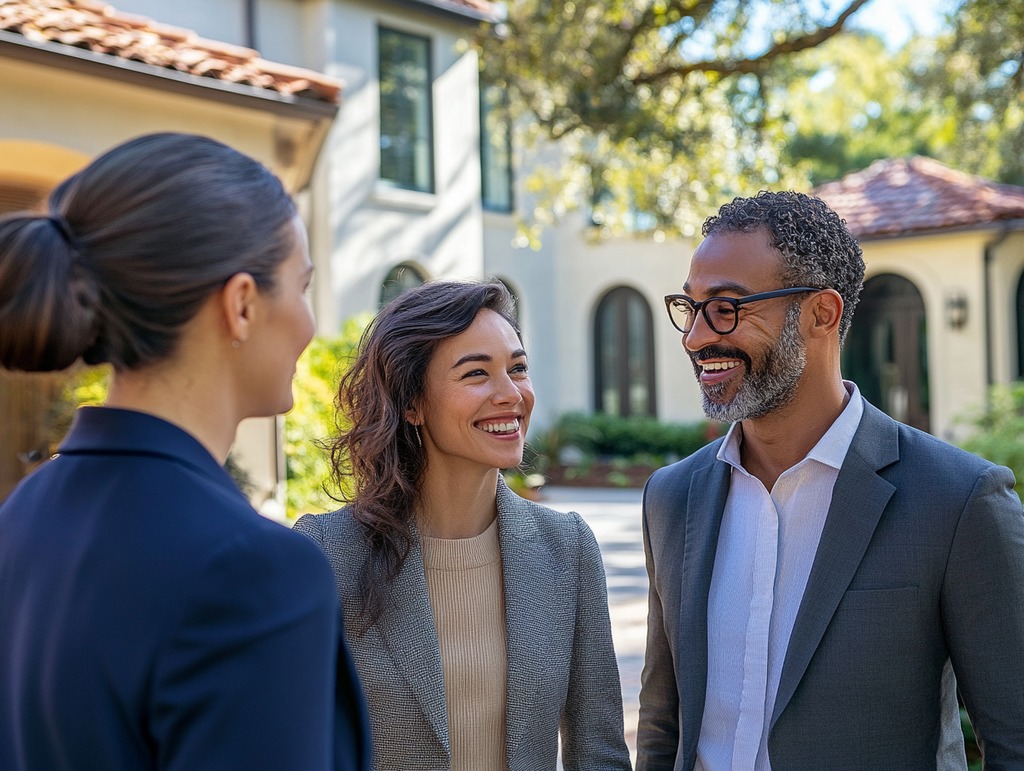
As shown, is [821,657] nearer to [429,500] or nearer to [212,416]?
[429,500]

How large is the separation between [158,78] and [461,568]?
6.41 metres

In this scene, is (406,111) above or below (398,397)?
above

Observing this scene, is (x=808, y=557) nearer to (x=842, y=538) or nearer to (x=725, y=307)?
(x=842, y=538)

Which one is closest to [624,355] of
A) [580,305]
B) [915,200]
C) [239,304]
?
[580,305]

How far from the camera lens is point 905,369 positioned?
754 inches

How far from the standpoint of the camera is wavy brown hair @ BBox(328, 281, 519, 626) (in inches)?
109

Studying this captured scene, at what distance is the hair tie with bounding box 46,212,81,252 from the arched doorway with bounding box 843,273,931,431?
18.8m

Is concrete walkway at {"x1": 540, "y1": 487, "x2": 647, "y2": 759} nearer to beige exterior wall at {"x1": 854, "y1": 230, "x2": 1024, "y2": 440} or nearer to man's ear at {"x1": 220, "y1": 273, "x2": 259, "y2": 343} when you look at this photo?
man's ear at {"x1": 220, "y1": 273, "x2": 259, "y2": 343}

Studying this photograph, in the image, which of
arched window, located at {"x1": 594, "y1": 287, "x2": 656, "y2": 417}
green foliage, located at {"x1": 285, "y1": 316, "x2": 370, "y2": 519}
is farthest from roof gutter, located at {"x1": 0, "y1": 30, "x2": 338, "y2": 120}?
arched window, located at {"x1": 594, "y1": 287, "x2": 656, "y2": 417}

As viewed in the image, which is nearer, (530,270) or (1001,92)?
(1001,92)

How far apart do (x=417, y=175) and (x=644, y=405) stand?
8.61 metres

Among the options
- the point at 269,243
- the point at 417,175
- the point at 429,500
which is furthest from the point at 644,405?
the point at 269,243

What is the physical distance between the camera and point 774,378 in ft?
8.35

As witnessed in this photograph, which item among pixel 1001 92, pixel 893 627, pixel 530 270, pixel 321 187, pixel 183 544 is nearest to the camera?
pixel 183 544
